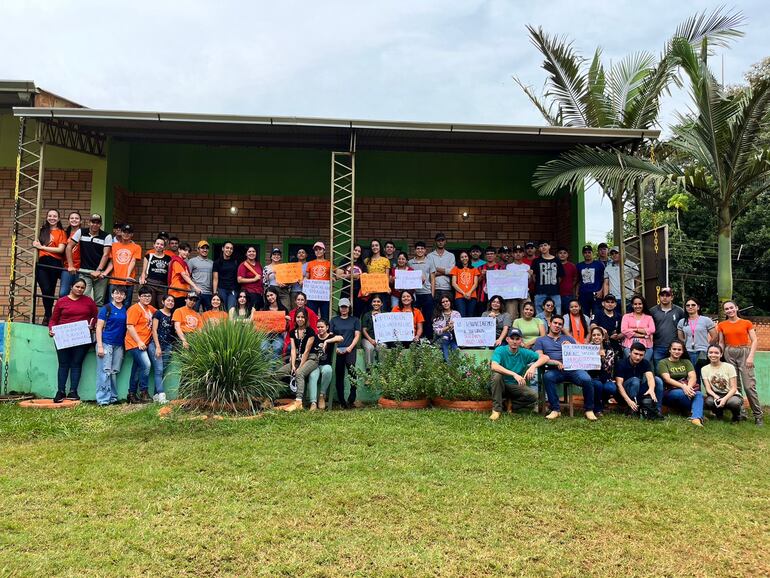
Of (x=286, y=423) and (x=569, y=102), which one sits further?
(x=569, y=102)

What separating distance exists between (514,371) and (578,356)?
86cm

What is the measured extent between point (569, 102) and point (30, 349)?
11251mm

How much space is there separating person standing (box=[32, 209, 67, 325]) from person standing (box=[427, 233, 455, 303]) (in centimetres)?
580

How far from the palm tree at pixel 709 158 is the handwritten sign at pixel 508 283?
1730mm

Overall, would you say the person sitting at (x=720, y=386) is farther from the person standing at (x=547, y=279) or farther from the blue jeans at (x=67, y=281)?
the blue jeans at (x=67, y=281)

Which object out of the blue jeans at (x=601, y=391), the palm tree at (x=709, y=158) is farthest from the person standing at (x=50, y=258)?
the blue jeans at (x=601, y=391)

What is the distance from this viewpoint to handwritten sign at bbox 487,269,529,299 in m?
9.28

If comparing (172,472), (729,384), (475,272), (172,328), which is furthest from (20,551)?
(729,384)

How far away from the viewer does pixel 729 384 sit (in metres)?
7.83

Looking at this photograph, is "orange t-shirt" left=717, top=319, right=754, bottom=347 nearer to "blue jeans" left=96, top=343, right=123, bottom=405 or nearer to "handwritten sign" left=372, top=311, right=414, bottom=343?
"handwritten sign" left=372, top=311, right=414, bottom=343

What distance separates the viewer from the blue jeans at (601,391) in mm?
7840

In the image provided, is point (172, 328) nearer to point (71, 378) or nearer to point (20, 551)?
point (71, 378)

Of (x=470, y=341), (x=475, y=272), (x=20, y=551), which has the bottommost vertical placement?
(x=20, y=551)

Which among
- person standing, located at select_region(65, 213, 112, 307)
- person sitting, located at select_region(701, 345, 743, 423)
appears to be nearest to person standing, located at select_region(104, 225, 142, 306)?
person standing, located at select_region(65, 213, 112, 307)
